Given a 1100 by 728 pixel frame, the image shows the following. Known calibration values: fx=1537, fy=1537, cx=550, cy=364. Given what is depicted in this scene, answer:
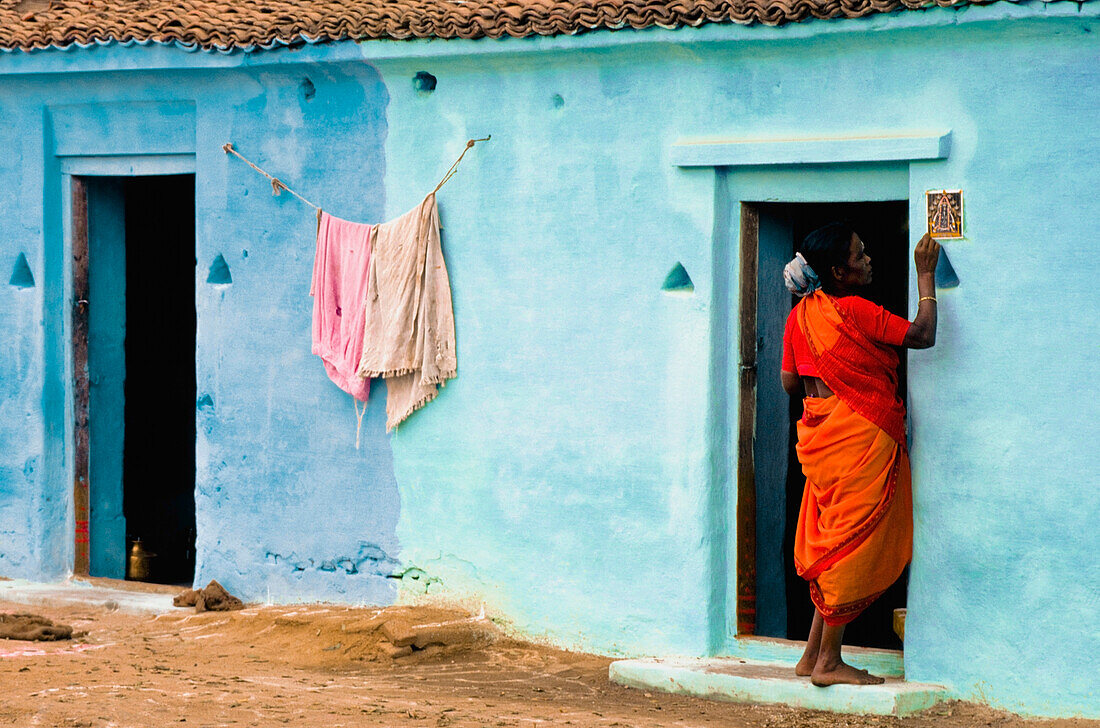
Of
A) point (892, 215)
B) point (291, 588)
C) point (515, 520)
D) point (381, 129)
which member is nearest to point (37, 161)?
point (381, 129)

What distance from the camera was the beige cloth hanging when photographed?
311 inches

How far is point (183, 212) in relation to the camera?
1048 cm

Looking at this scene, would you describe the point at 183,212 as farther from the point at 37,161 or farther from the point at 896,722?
the point at 896,722

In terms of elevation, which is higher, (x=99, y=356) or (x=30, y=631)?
(x=99, y=356)

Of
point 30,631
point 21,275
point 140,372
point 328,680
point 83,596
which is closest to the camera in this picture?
point 328,680

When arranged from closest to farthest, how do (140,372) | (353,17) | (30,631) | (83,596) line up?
(353,17), (30,631), (83,596), (140,372)

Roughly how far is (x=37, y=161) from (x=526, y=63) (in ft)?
10.7

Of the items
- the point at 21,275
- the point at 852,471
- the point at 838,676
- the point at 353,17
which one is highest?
the point at 353,17

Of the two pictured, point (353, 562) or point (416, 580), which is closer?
point (416, 580)

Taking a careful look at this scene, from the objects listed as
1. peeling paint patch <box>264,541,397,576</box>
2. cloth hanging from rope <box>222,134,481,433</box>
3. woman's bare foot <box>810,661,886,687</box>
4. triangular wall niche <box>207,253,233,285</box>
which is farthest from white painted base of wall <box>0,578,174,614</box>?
woman's bare foot <box>810,661,886,687</box>

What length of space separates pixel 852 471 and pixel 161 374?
5.45 meters

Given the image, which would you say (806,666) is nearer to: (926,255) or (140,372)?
(926,255)

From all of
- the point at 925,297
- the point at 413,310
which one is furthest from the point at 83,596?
the point at 925,297

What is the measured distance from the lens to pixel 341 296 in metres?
8.27
